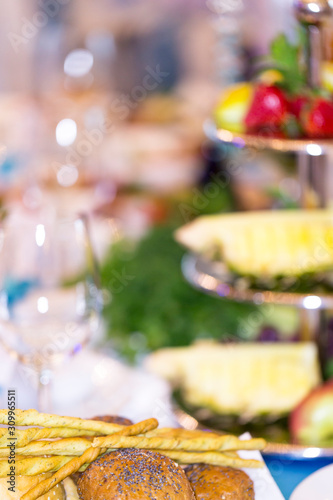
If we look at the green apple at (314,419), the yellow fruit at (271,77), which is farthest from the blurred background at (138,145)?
the green apple at (314,419)

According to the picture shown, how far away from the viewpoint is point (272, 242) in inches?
40.7

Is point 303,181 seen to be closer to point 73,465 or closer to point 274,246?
point 274,246

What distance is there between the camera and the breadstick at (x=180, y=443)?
1.82 feet

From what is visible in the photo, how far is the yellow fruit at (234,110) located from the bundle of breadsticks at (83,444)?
1.77 feet

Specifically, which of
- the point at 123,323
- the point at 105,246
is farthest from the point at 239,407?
the point at 105,246

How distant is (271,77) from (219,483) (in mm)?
684

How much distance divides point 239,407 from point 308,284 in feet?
0.64

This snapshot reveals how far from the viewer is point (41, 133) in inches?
78.4

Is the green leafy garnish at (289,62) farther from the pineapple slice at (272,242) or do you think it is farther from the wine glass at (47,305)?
the wine glass at (47,305)

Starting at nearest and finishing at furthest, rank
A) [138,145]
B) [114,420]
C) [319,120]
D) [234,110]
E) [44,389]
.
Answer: [114,420]
[44,389]
[319,120]
[234,110]
[138,145]

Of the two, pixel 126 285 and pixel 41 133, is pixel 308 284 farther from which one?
pixel 41 133

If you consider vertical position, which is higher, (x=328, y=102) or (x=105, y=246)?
(x=328, y=102)

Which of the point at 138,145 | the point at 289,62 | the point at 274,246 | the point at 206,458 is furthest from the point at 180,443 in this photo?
the point at 138,145

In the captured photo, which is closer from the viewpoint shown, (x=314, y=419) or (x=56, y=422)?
(x=56, y=422)
